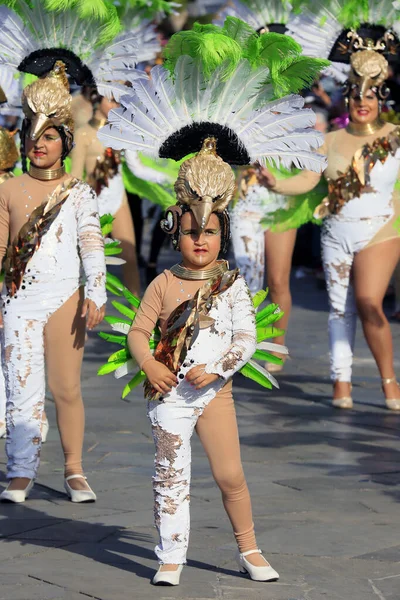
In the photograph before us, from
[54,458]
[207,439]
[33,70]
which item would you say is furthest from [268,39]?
[54,458]

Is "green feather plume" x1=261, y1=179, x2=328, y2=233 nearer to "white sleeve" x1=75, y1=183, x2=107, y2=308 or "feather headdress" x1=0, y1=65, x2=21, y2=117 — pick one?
"feather headdress" x1=0, y1=65, x2=21, y2=117

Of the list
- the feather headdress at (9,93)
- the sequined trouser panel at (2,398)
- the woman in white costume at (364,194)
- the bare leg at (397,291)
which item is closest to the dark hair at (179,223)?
the feather headdress at (9,93)

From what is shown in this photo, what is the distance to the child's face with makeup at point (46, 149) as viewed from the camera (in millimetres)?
6320

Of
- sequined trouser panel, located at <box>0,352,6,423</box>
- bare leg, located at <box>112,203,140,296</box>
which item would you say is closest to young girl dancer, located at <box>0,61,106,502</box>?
sequined trouser panel, located at <box>0,352,6,423</box>

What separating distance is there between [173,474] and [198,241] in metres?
0.85

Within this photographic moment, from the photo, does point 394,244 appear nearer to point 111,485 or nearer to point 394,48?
point 394,48

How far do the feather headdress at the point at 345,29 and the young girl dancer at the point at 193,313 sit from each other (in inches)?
133

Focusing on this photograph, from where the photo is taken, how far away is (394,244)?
8594mm

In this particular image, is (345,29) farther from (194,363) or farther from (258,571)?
(258,571)

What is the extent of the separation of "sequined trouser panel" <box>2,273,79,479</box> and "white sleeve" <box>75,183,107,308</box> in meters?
0.18

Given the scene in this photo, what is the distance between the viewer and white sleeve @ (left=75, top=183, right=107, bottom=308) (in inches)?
245

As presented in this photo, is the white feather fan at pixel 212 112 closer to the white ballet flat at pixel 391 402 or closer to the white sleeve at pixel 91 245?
the white sleeve at pixel 91 245

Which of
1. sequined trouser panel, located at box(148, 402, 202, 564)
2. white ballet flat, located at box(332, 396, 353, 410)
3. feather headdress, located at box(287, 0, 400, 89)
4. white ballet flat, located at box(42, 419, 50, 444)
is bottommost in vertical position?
white ballet flat, located at box(42, 419, 50, 444)

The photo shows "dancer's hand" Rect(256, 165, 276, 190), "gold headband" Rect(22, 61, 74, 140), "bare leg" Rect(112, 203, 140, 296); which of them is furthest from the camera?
"bare leg" Rect(112, 203, 140, 296)
